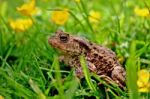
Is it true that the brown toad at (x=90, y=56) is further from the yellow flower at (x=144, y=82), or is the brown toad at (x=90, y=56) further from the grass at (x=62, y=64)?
the yellow flower at (x=144, y=82)

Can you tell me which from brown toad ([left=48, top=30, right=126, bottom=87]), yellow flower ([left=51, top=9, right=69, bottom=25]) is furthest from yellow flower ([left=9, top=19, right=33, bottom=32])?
brown toad ([left=48, top=30, right=126, bottom=87])

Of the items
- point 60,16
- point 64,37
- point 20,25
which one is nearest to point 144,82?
point 64,37

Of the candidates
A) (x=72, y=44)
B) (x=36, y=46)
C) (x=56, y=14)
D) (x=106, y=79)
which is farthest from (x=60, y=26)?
(x=106, y=79)

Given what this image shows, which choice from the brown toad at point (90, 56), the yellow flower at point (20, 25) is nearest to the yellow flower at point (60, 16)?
the yellow flower at point (20, 25)

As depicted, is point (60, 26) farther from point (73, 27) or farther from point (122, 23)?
point (122, 23)

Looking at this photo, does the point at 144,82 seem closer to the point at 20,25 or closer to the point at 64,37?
the point at 64,37

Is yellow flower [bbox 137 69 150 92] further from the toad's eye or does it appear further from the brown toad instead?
the toad's eye
